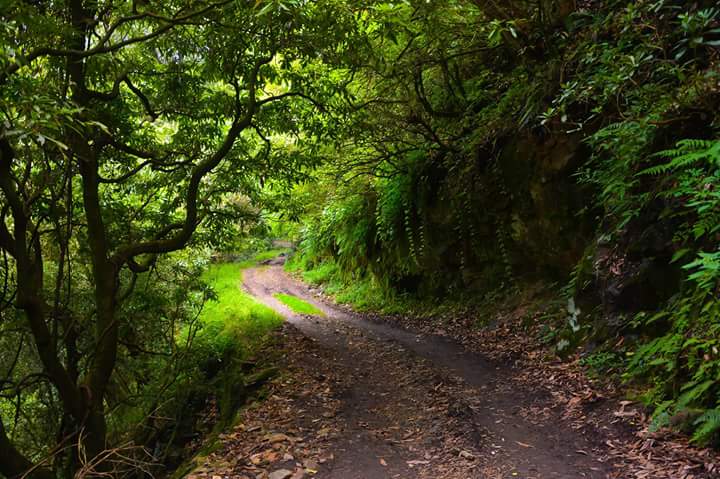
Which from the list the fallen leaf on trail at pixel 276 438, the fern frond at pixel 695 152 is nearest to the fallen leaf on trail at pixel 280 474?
the fallen leaf on trail at pixel 276 438

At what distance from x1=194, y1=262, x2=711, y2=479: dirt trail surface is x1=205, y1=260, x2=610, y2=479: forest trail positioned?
0.01m

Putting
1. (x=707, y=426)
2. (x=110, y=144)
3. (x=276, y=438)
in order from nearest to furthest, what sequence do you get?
(x=707, y=426) < (x=276, y=438) < (x=110, y=144)

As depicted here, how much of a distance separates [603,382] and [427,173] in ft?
25.1

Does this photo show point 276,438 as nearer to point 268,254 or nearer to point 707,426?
point 707,426

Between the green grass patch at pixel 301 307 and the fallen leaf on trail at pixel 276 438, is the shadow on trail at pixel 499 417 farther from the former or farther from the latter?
the green grass patch at pixel 301 307

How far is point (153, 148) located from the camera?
807cm

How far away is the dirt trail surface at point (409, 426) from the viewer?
14.4ft

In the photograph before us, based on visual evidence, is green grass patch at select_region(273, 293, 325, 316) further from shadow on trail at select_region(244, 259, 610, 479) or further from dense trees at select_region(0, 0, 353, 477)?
dense trees at select_region(0, 0, 353, 477)

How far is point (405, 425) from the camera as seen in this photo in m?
5.59

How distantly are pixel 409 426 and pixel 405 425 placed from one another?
0.24 ft

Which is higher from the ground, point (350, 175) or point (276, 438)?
point (350, 175)

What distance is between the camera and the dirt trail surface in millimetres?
4395

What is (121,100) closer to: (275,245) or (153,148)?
(153,148)

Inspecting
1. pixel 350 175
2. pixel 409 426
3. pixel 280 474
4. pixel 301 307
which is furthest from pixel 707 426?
pixel 301 307
